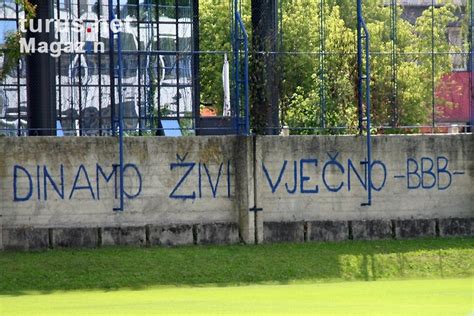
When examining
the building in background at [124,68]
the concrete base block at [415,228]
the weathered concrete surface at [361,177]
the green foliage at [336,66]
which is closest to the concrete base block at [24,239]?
the weathered concrete surface at [361,177]

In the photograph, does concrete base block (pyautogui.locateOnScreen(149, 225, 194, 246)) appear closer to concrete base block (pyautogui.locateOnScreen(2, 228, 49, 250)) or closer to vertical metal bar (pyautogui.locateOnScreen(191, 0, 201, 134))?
concrete base block (pyautogui.locateOnScreen(2, 228, 49, 250))

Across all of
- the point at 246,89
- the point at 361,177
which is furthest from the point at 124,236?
the point at 361,177

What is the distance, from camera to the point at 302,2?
5422 centimetres

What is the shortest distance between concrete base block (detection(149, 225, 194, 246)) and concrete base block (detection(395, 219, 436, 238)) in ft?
16.2

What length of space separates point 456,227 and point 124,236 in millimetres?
7889

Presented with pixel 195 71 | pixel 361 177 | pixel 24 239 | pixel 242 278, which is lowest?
pixel 242 278

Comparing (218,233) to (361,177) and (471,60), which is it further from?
(471,60)

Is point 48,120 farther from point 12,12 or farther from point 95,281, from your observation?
point 12,12

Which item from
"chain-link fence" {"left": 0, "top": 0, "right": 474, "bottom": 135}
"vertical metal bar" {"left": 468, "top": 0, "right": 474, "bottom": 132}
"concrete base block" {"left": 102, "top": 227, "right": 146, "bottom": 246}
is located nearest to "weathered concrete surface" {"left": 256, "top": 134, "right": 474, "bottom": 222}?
"chain-link fence" {"left": 0, "top": 0, "right": 474, "bottom": 135}

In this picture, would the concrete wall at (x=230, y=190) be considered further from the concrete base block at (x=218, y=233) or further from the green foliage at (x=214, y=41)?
the green foliage at (x=214, y=41)

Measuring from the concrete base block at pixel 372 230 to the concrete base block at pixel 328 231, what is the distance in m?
0.23

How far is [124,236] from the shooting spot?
29922mm

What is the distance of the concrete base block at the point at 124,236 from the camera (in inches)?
1173

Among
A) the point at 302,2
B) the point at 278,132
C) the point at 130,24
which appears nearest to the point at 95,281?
the point at 278,132
